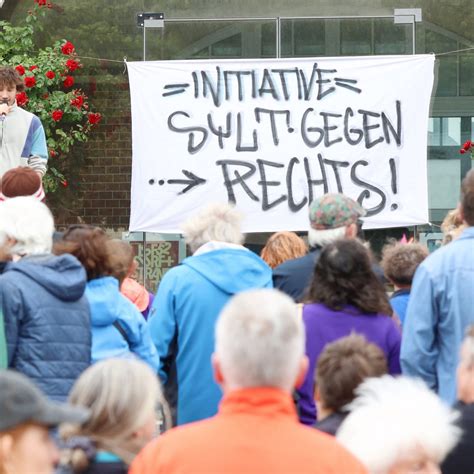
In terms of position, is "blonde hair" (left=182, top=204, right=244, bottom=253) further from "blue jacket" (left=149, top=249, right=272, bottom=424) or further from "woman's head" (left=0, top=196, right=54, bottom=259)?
"woman's head" (left=0, top=196, right=54, bottom=259)

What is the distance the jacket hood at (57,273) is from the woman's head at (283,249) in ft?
6.14

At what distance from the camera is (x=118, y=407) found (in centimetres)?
336

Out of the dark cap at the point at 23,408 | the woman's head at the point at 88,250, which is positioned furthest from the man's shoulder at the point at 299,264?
the dark cap at the point at 23,408

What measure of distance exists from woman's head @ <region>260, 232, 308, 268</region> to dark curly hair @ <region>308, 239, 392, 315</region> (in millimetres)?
1424

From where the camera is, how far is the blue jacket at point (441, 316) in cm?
480

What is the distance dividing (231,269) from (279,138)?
13.3ft

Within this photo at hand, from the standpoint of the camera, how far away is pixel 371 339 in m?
4.95

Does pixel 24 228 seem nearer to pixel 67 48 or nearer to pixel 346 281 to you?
pixel 346 281

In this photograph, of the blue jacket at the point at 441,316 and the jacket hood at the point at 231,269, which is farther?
the jacket hood at the point at 231,269

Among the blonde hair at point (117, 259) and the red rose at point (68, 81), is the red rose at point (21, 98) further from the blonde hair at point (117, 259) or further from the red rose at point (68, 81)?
the blonde hair at point (117, 259)

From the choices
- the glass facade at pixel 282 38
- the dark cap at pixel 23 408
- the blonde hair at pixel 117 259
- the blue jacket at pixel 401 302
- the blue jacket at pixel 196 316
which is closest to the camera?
the dark cap at pixel 23 408

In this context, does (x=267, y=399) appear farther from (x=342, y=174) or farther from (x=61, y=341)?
(x=342, y=174)

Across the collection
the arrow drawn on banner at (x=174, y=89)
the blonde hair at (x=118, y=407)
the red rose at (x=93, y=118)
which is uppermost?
the arrow drawn on banner at (x=174, y=89)

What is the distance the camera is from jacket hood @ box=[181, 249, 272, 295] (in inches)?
219
